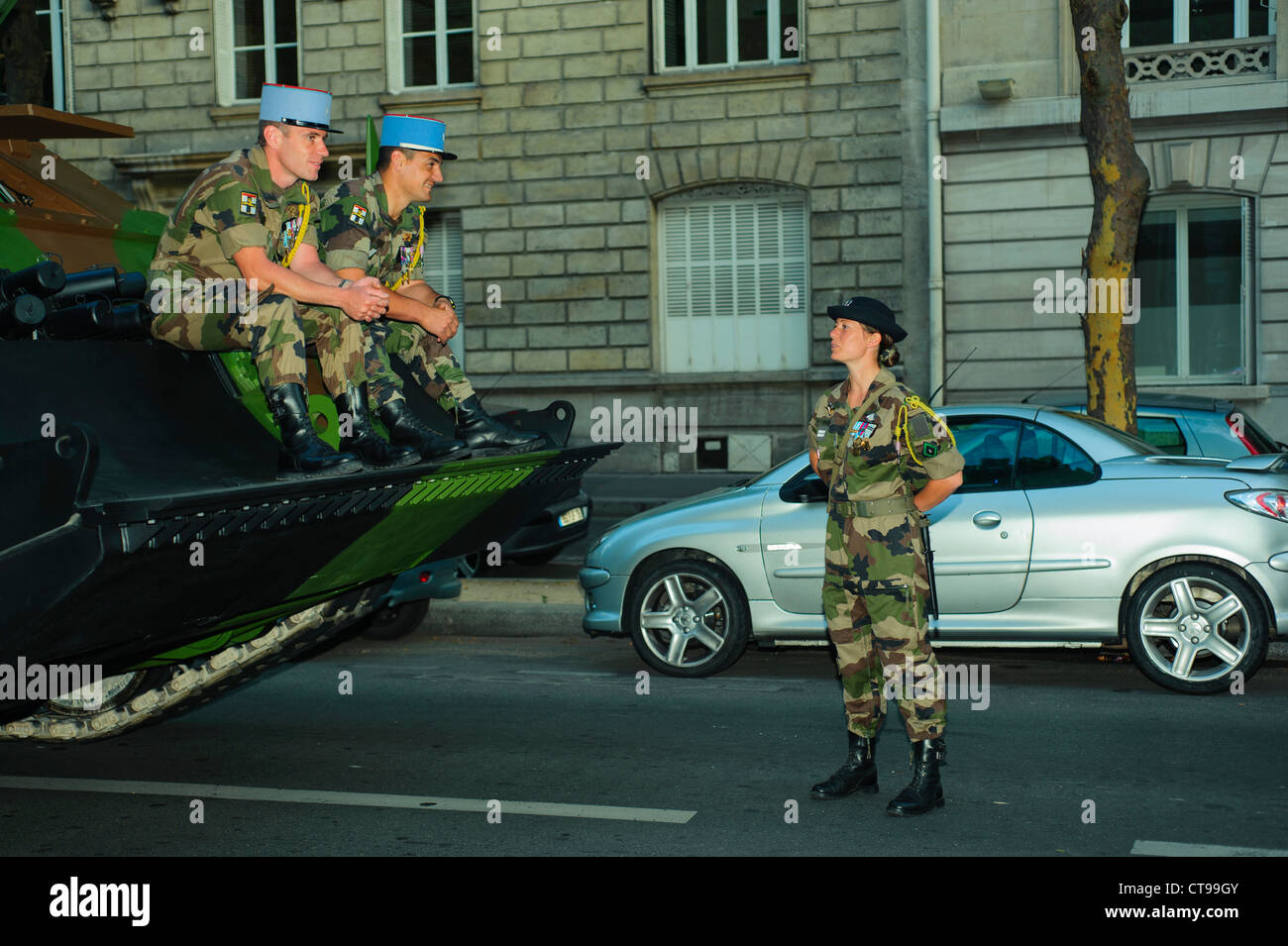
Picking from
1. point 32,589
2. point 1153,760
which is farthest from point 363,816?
point 1153,760

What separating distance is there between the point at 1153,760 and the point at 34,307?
447 cm

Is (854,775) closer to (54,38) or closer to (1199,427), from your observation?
(1199,427)

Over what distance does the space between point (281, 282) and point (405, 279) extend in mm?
963

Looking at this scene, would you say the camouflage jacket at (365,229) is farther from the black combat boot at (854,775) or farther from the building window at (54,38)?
the building window at (54,38)

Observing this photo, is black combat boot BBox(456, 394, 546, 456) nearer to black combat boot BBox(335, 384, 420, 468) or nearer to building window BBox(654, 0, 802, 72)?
black combat boot BBox(335, 384, 420, 468)

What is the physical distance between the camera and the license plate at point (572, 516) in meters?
10.7

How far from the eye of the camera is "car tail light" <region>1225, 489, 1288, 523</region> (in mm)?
7820

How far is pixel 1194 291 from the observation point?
19.3m

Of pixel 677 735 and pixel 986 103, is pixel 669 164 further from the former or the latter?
pixel 677 735

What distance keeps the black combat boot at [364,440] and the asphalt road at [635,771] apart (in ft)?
4.10

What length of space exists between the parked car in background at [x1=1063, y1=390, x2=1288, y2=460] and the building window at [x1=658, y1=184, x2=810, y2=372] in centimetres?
879

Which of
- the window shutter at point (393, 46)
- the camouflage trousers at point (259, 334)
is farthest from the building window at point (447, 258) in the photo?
the camouflage trousers at point (259, 334)

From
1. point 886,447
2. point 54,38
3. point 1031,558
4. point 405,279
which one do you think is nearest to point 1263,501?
point 1031,558

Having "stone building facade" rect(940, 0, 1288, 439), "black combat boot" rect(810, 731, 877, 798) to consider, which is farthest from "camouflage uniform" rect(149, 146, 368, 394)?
"stone building facade" rect(940, 0, 1288, 439)
